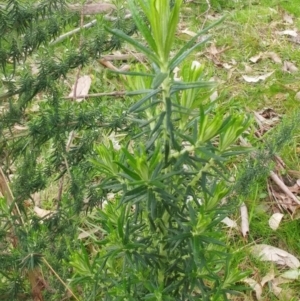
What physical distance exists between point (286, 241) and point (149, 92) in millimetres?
1484

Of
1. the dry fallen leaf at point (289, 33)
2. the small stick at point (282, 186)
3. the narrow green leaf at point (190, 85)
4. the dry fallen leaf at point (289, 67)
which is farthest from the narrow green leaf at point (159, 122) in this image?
the dry fallen leaf at point (289, 33)

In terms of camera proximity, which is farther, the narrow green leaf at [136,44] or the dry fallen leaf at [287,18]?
the dry fallen leaf at [287,18]

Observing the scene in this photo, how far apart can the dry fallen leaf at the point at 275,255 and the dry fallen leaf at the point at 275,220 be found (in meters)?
0.11

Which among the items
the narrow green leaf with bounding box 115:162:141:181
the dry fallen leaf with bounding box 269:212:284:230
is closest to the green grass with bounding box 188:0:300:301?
the dry fallen leaf with bounding box 269:212:284:230

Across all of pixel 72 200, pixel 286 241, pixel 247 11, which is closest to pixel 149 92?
pixel 72 200

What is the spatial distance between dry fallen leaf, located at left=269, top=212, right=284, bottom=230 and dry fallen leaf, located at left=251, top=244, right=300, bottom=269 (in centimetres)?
11

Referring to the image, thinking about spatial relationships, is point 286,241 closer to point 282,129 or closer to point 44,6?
point 282,129

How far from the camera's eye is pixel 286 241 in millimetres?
2146

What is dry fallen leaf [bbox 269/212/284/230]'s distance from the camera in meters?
2.16

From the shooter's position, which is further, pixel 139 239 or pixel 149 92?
pixel 139 239

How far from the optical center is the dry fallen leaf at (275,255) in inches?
79.9

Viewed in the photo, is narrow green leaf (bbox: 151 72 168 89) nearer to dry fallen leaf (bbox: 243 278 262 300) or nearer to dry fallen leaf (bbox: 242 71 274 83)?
dry fallen leaf (bbox: 243 278 262 300)

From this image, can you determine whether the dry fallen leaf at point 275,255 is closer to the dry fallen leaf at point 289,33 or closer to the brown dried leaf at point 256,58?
the brown dried leaf at point 256,58

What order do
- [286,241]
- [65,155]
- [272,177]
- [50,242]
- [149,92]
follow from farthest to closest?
1. [272,177]
2. [286,241]
3. [50,242]
4. [65,155]
5. [149,92]
